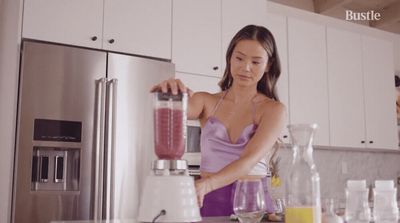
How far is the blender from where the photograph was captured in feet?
3.35

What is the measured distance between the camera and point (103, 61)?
270 cm

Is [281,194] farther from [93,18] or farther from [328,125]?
[93,18]

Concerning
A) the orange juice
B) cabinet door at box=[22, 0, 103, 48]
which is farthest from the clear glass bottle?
cabinet door at box=[22, 0, 103, 48]

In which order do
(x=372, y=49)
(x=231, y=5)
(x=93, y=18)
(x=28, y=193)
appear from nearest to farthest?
1. (x=28, y=193)
2. (x=93, y=18)
3. (x=231, y=5)
4. (x=372, y=49)

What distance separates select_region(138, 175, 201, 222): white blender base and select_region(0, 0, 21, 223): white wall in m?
1.61

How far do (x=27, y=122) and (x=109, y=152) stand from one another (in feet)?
1.46

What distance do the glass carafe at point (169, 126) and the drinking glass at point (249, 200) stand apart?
0.19 metres

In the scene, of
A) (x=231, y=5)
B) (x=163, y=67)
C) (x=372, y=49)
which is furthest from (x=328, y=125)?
(x=163, y=67)

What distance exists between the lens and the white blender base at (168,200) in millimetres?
1019

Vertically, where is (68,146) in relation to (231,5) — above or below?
below

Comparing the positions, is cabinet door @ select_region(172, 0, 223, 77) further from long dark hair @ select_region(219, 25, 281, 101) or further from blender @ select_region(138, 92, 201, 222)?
blender @ select_region(138, 92, 201, 222)

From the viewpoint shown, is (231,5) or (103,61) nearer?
(103,61)

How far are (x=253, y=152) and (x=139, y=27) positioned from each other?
161 cm

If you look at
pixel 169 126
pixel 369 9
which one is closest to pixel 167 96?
pixel 169 126
